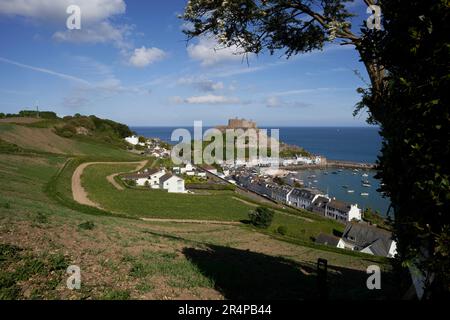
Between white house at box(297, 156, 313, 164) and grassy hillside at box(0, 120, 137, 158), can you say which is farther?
white house at box(297, 156, 313, 164)

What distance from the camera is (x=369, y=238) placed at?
40750 mm

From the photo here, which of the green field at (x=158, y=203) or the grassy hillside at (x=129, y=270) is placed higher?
the grassy hillside at (x=129, y=270)

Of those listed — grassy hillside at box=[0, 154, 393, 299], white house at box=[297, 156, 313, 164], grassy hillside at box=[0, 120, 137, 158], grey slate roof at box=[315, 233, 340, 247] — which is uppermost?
grassy hillside at box=[0, 120, 137, 158]

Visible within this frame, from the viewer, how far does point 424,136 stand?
4.99 m

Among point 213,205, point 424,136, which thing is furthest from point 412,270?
point 213,205

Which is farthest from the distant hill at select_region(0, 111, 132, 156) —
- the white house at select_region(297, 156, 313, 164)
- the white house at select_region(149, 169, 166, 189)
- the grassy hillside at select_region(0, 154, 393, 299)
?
the white house at select_region(297, 156, 313, 164)

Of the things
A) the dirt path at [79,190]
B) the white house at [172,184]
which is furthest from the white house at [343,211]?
the dirt path at [79,190]

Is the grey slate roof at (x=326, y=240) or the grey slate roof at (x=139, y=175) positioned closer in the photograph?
the grey slate roof at (x=326, y=240)

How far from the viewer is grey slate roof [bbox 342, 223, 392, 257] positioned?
125ft

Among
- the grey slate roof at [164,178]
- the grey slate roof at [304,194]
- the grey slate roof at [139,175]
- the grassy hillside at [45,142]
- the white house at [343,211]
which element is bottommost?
the white house at [343,211]

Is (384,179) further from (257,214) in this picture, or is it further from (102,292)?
(257,214)

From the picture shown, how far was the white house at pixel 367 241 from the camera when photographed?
37.9 m

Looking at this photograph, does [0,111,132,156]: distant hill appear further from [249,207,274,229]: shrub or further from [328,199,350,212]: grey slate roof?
[328,199,350,212]: grey slate roof

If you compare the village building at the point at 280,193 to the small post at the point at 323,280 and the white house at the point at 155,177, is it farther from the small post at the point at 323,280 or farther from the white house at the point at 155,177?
the small post at the point at 323,280
